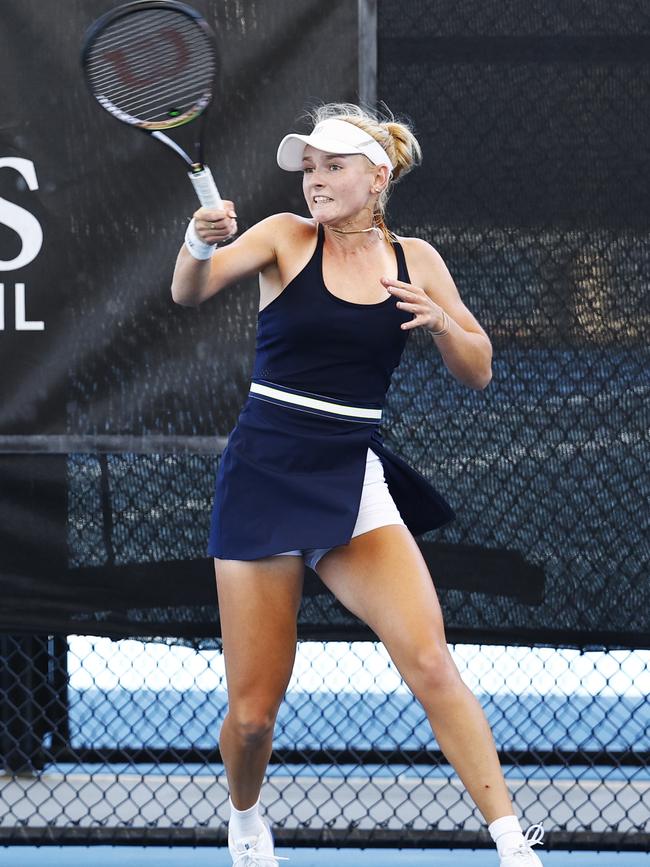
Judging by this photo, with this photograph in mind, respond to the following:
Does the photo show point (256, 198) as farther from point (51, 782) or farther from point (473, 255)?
point (51, 782)

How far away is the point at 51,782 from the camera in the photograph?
3734 mm

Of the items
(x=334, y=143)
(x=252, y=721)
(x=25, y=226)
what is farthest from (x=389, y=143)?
(x=252, y=721)

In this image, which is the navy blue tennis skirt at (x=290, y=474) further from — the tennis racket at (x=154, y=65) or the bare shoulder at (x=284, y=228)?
the tennis racket at (x=154, y=65)

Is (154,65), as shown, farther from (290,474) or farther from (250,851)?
(250,851)

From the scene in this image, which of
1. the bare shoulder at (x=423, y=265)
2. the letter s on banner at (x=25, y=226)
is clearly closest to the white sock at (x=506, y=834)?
the bare shoulder at (x=423, y=265)

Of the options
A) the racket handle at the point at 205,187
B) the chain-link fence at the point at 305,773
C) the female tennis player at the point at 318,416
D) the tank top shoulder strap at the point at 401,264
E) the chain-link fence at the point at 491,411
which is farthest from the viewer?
the chain-link fence at the point at 305,773

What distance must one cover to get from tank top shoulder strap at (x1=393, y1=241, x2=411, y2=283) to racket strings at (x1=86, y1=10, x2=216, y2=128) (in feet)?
1.55

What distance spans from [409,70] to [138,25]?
759 mm

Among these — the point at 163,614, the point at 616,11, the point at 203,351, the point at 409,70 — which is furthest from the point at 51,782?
the point at 616,11

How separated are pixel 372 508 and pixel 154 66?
95 cm

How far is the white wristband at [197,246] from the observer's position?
2266 mm

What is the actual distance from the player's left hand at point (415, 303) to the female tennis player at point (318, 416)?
2 cm

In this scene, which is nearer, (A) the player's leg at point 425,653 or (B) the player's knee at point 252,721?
(A) the player's leg at point 425,653

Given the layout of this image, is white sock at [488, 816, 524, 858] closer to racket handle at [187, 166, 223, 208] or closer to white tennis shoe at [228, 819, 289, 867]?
white tennis shoe at [228, 819, 289, 867]
